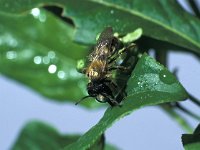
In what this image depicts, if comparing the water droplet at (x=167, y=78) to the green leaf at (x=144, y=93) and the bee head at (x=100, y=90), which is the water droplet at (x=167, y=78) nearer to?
the green leaf at (x=144, y=93)

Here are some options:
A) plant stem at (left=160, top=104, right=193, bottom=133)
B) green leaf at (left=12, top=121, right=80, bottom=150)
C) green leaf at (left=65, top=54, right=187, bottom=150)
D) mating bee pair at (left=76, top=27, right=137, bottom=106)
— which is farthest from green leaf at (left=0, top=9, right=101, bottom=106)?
green leaf at (left=65, top=54, right=187, bottom=150)

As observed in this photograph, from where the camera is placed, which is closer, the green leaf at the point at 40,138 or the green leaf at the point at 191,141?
the green leaf at the point at 191,141

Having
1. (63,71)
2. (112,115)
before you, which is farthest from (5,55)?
(112,115)

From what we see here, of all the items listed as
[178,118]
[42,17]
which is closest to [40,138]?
[42,17]

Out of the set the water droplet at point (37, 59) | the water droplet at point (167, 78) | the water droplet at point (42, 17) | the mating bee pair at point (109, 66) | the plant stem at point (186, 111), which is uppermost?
the water droplet at point (167, 78)

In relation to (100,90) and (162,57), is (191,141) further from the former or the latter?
(162,57)

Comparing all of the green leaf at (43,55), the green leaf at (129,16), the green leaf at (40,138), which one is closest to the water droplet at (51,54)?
the green leaf at (43,55)

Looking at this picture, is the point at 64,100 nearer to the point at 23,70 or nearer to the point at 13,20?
the point at 23,70
